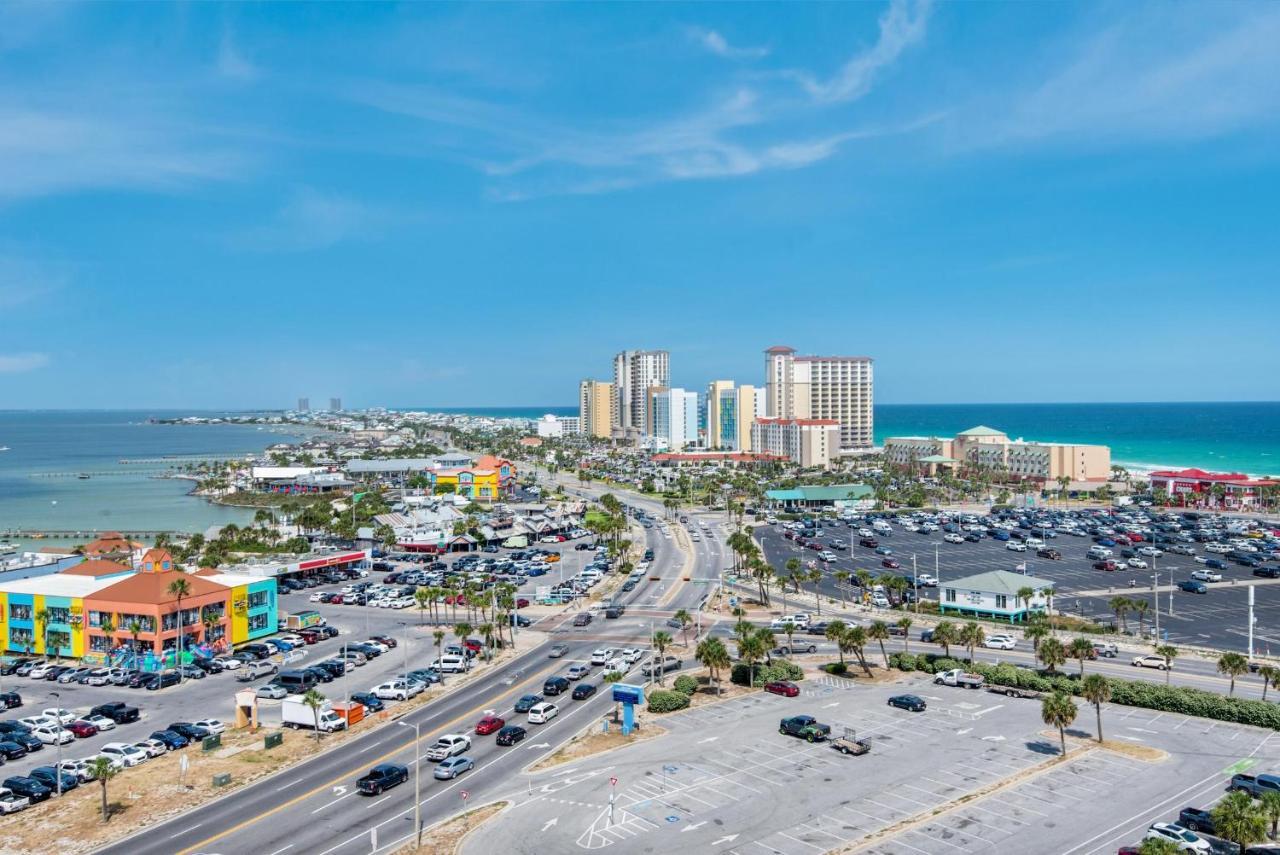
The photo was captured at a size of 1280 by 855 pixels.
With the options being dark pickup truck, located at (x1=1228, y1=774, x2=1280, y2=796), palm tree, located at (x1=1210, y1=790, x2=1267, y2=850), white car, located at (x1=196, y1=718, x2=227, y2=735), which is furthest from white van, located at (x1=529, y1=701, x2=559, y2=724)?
dark pickup truck, located at (x1=1228, y1=774, x2=1280, y2=796)

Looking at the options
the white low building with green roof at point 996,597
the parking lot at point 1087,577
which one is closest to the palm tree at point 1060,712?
the parking lot at point 1087,577

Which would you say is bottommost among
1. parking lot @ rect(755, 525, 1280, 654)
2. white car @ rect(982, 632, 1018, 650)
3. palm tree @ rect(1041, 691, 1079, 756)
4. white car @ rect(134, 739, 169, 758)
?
parking lot @ rect(755, 525, 1280, 654)

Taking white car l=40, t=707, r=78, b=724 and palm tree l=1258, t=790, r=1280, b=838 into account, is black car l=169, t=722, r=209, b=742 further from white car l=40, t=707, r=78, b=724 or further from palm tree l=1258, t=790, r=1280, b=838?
palm tree l=1258, t=790, r=1280, b=838

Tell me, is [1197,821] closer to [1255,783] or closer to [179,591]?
[1255,783]

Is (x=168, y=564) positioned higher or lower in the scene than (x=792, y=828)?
higher

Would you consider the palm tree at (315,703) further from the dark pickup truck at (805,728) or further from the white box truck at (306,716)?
the dark pickup truck at (805,728)

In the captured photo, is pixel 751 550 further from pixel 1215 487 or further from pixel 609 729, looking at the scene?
pixel 1215 487

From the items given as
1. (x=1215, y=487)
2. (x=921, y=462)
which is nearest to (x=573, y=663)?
(x=1215, y=487)

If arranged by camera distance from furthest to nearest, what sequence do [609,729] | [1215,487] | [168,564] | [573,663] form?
[1215,487] → [168,564] → [573,663] → [609,729]
